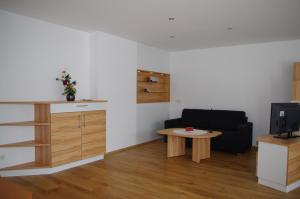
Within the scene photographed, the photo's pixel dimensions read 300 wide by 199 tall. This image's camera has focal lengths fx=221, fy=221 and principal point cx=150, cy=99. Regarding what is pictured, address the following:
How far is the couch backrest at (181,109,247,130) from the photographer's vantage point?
5488mm

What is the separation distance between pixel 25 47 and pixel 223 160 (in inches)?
170

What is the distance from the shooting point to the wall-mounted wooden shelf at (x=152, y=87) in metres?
6.01

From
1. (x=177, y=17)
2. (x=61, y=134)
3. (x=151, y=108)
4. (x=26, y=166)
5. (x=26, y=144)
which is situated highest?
(x=177, y=17)

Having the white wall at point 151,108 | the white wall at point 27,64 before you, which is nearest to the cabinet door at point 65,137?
the white wall at point 27,64

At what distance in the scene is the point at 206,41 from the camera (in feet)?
17.6

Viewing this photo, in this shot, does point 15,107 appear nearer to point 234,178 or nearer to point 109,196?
point 109,196

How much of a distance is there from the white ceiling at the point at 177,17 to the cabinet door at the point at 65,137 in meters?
1.71

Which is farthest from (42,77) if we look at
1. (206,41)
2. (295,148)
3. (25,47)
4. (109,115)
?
(295,148)

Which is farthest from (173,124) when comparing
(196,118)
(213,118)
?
(213,118)

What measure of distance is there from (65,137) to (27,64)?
143cm

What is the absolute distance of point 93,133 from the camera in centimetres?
434

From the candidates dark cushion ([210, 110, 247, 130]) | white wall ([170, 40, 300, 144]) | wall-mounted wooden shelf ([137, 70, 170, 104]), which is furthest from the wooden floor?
wall-mounted wooden shelf ([137, 70, 170, 104])

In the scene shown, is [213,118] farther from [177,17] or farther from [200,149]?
[177,17]

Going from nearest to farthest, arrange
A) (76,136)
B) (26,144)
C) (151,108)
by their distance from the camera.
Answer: (26,144) < (76,136) < (151,108)
